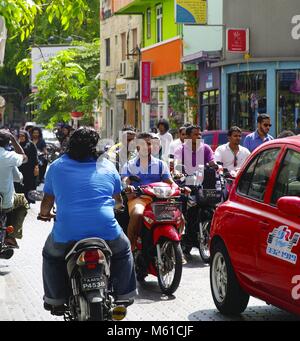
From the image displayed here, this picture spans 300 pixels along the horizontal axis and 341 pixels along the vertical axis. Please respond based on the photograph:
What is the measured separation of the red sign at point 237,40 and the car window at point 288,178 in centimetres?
2092

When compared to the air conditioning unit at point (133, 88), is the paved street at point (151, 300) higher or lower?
lower

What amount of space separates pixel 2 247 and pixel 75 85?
37269 mm

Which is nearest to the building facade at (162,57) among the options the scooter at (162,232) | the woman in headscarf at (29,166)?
the woman in headscarf at (29,166)

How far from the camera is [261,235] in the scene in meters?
7.60

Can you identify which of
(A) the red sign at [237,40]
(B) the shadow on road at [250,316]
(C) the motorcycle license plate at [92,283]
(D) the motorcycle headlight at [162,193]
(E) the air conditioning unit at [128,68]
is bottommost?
(B) the shadow on road at [250,316]

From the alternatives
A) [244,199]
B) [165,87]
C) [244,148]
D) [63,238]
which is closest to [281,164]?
[244,199]

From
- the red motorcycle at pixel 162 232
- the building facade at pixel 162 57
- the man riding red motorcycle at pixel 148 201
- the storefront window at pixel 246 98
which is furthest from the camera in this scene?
the building facade at pixel 162 57

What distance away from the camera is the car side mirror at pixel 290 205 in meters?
6.89

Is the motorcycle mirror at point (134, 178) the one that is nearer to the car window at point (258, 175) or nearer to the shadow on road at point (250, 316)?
the car window at point (258, 175)

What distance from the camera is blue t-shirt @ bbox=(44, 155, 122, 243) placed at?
22.5 feet

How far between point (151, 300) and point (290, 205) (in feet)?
9.93

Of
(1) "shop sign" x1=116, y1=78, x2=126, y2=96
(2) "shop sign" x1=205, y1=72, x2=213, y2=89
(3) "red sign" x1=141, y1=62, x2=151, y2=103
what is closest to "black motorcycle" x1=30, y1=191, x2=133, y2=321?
(2) "shop sign" x1=205, y1=72, x2=213, y2=89

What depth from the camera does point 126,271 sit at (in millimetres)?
7047
